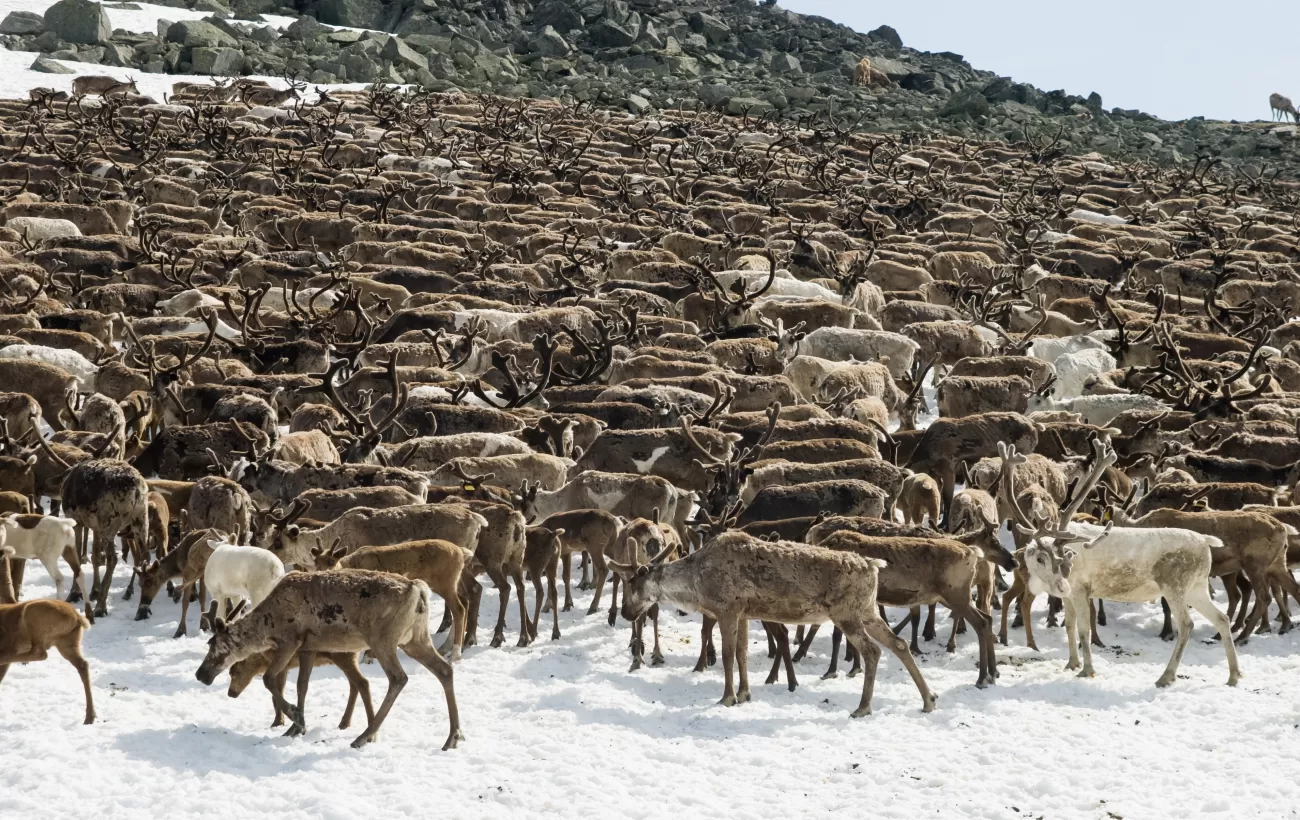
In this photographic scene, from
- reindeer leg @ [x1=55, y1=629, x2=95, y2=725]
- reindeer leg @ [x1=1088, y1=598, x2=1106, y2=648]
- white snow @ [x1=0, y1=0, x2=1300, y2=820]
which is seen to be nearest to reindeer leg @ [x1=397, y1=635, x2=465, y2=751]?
white snow @ [x1=0, y1=0, x2=1300, y2=820]

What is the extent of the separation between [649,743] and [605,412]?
7.40 metres

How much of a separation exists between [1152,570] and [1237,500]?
3056mm

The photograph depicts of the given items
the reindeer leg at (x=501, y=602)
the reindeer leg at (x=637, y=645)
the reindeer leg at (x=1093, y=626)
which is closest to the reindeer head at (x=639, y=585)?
the reindeer leg at (x=637, y=645)

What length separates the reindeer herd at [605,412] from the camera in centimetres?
1030

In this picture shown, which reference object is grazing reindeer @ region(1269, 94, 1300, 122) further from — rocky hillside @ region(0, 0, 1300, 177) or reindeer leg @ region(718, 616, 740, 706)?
reindeer leg @ region(718, 616, 740, 706)

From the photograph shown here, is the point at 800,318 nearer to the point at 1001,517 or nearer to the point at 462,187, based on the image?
the point at 1001,517

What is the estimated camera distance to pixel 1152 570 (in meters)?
10.6

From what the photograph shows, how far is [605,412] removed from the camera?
53.7ft

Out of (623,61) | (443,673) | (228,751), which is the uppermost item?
(623,61)

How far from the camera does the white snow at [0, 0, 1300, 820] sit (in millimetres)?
8422

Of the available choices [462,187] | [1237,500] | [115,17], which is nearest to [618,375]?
[1237,500]

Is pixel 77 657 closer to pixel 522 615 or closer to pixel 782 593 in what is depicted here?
pixel 522 615

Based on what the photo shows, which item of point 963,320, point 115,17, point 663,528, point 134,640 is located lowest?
point 134,640

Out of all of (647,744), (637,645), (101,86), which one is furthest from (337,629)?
(101,86)
